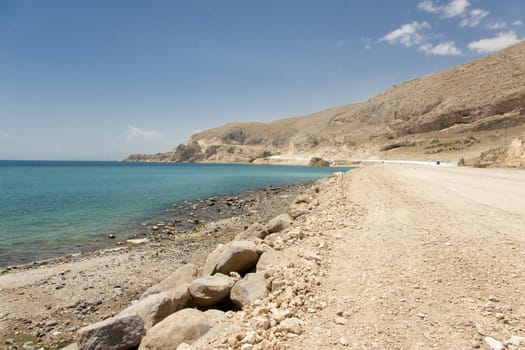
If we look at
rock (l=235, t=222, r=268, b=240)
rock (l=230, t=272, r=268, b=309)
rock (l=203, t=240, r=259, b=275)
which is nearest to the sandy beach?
rock (l=230, t=272, r=268, b=309)

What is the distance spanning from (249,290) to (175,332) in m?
1.48

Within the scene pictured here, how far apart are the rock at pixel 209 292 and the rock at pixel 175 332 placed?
118cm

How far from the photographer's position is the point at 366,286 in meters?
4.97

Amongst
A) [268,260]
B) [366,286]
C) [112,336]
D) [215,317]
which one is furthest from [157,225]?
[366,286]

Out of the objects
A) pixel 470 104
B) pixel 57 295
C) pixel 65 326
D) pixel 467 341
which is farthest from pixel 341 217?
pixel 470 104

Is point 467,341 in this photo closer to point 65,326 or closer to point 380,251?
point 380,251

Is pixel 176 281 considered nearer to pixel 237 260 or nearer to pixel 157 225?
pixel 237 260

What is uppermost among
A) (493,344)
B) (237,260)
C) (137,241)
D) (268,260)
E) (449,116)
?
(449,116)

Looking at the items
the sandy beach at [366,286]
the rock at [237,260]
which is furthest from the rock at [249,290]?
the rock at [237,260]

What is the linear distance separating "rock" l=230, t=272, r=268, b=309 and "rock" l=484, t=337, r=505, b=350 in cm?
324

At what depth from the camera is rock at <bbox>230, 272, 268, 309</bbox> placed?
547 cm

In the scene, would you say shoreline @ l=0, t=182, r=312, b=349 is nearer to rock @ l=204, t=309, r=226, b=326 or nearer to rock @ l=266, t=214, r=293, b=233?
rock @ l=266, t=214, r=293, b=233

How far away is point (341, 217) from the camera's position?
33.7ft

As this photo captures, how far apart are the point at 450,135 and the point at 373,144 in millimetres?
30231
